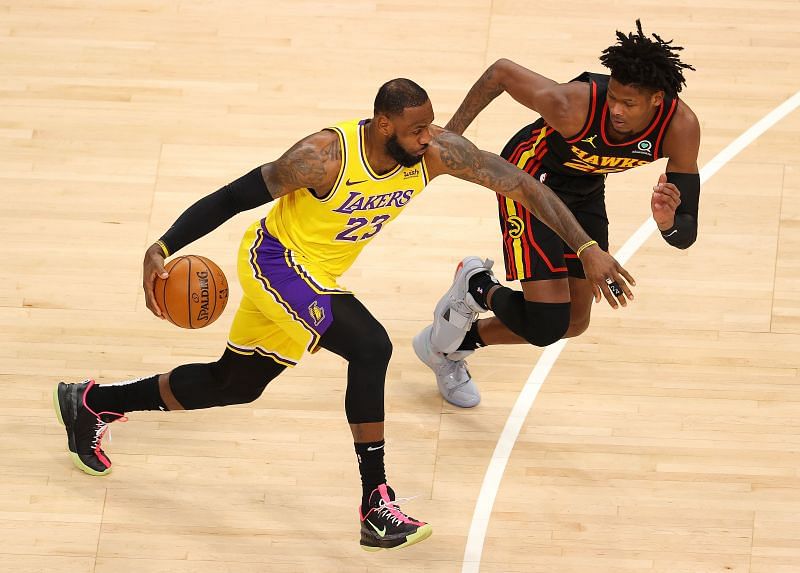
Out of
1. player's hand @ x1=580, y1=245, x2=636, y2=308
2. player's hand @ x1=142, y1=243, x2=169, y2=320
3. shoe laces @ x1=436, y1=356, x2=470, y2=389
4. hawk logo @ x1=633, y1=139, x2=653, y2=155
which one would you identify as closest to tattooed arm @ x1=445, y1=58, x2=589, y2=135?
hawk logo @ x1=633, y1=139, x2=653, y2=155

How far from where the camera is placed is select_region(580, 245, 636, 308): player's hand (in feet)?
19.4

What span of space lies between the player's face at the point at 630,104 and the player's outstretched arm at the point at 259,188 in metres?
1.35

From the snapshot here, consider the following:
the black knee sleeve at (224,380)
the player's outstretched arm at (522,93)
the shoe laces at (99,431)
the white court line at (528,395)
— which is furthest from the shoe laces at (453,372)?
the shoe laces at (99,431)

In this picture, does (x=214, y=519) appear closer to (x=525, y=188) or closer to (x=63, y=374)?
(x=63, y=374)

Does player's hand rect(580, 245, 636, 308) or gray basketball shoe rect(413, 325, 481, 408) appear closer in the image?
player's hand rect(580, 245, 636, 308)

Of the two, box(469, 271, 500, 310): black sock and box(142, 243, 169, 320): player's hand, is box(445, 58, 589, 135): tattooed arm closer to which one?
box(469, 271, 500, 310): black sock

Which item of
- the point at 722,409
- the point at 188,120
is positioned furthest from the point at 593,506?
the point at 188,120

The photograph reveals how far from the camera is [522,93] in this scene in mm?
6621

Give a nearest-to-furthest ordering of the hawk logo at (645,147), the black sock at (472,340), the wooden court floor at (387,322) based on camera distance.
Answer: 1. the hawk logo at (645,147)
2. the wooden court floor at (387,322)
3. the black sock at (472,340)

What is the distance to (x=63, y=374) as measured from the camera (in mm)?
7480

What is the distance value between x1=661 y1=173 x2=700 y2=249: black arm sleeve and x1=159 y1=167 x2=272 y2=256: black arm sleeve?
196 cm

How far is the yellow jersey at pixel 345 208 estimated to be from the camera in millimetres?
5953

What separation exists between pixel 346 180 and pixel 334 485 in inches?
74.0

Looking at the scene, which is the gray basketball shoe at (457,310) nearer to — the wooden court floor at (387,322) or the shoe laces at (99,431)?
the wooden court floor at (387,322)
